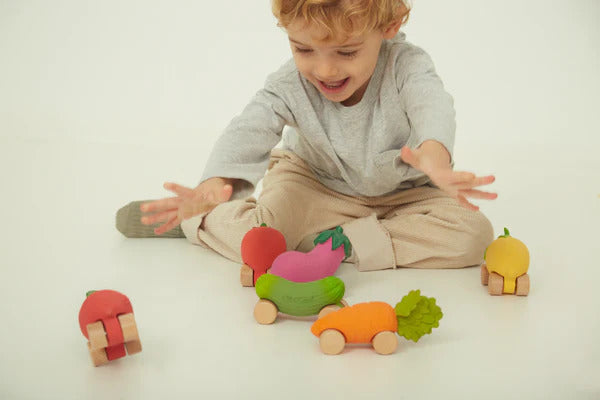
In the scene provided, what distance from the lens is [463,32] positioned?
2500 millimetres

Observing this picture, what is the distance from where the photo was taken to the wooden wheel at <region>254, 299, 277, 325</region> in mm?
1072

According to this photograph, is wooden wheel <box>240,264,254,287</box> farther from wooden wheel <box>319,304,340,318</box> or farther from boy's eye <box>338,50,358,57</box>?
boy's eye <box>338,50,358,57</box>

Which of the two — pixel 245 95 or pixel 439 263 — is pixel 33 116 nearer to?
pixel 245 95

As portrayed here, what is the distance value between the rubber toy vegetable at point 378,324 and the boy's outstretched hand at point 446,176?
0.15m

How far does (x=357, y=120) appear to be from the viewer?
1351 millimetres

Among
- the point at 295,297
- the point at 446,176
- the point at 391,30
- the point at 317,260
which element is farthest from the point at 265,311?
the point at 391,30

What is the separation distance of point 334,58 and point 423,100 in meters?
0.16

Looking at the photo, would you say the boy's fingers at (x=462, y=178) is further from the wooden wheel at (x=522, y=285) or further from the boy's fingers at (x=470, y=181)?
the wooden wheel at (x=522, y=285)

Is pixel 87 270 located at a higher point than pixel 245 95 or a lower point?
lower

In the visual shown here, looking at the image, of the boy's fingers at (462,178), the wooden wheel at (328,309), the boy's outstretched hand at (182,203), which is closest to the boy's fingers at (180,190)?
the boy's outstretched hand at (182,203)

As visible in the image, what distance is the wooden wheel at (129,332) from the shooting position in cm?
94

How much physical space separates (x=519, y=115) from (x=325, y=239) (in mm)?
1408

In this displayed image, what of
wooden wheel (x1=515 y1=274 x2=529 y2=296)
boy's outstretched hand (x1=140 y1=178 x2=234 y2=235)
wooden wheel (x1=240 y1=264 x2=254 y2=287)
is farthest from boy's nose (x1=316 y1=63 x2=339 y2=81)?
wooden wheel (x1=515 y1=274 x2=529 y2=296)

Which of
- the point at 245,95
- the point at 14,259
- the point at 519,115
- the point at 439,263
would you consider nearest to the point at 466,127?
the point at 519,115
